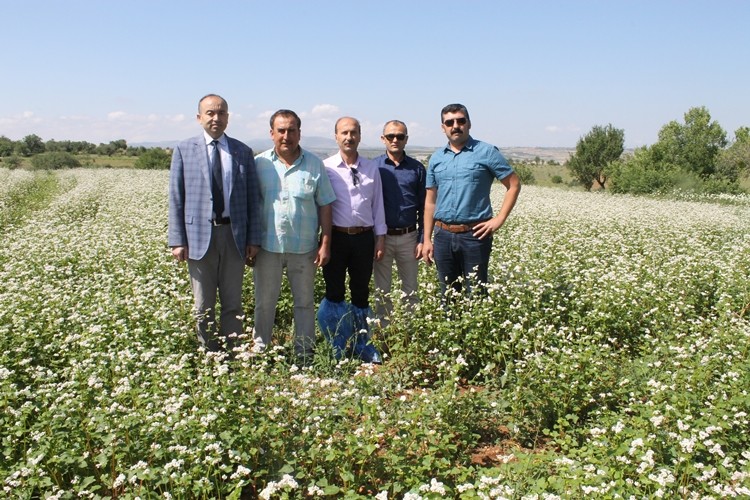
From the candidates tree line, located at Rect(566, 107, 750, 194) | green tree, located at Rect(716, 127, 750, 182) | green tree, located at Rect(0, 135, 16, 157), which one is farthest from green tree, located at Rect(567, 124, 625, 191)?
green tree, located at Rect(0, 135, 16, 157)

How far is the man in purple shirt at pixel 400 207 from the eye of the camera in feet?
16.6

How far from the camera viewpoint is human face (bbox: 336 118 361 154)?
186 inches

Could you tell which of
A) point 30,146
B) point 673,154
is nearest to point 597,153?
point 673,154

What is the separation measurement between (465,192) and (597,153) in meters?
52.9

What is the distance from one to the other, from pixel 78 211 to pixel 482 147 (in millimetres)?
11897

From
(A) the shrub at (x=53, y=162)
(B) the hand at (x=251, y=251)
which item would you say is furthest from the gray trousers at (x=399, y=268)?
(A) the shrub at (x=53, y=162)

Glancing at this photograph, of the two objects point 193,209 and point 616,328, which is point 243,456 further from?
point 616,328

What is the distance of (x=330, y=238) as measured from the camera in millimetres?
4875

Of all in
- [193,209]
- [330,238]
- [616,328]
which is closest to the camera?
[193,209]

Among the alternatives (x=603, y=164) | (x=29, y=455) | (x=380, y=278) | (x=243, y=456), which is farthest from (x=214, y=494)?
(x=603, y=164)

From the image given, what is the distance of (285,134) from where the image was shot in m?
4.44

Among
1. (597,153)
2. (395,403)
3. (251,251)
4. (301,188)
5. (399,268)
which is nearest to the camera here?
(395,403)

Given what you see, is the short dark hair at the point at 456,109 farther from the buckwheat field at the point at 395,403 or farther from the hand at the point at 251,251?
the hand at the point at 251,251

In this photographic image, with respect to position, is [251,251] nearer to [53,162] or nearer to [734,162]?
[53,162]
